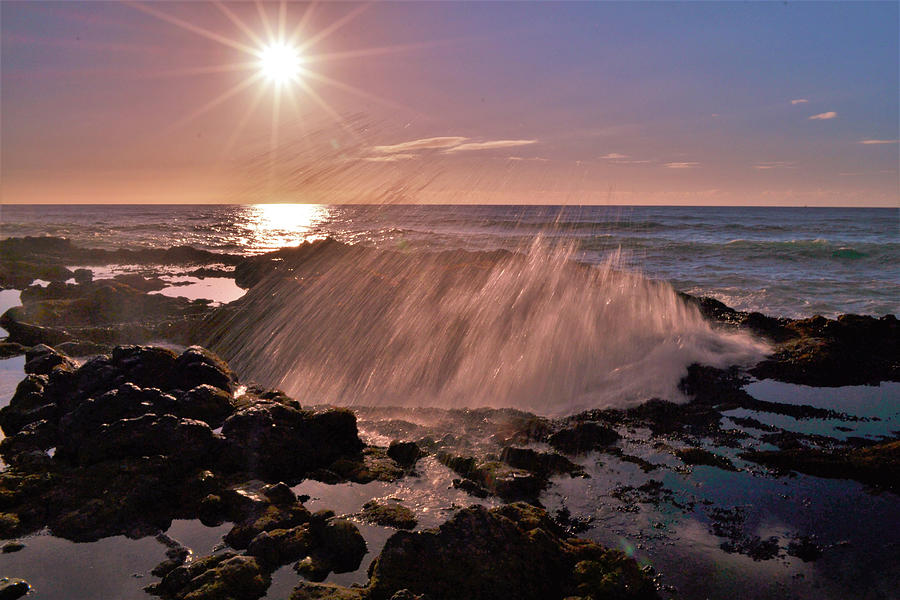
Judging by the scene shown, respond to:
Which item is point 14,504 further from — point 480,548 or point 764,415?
point 764,415

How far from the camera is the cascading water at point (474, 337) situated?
1148cm

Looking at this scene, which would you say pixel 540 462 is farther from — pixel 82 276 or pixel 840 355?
pixel 82 276

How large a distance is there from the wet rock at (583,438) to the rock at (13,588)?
23.1 feet

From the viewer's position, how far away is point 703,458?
26.6ft

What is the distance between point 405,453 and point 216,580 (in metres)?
3.51

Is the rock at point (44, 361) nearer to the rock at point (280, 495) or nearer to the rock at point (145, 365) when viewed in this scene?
the rock at point (145, 365)

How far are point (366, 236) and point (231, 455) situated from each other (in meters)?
51.4

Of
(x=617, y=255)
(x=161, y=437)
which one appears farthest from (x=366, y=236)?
(x=161, y=437)

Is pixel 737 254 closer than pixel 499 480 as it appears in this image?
No

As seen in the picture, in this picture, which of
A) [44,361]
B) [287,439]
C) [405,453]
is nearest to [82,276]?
[44,361]

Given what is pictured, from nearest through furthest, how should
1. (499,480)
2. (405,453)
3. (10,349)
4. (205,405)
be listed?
(499,480), (405,453), (205,405), (10,349)

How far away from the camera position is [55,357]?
451 inches

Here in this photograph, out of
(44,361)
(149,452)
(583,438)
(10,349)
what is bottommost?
(583,438)

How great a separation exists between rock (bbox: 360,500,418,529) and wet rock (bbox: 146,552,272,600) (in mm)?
1500
